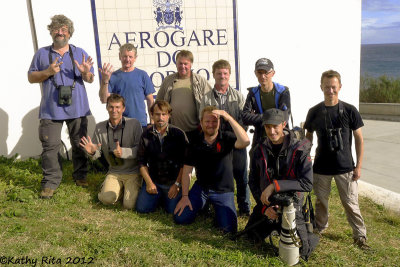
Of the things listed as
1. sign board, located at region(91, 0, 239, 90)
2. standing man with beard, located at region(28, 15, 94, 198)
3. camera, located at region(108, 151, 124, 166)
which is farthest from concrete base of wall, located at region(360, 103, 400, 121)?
standing man with beard, located at region(28, 15, 94, 198)

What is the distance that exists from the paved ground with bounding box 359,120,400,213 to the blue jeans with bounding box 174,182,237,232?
10.0 ft

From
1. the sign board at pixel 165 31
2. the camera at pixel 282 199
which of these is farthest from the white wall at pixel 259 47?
the camera at pixel 282 199

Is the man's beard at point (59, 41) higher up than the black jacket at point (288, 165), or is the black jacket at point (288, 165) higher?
the man's beard at point (59, 41)

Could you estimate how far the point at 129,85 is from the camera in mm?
4656

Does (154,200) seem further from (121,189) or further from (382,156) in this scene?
(382,156)

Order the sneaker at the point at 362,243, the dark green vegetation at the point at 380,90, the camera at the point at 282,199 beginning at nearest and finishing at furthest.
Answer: the camera at the point at 282,199 → the sneaker at the point at 362,243 → the dark green vegetation at the point at 380,90

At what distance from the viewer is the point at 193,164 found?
412 cm

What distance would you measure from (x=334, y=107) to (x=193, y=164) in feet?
5.37

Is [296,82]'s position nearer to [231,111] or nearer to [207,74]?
[207,74]

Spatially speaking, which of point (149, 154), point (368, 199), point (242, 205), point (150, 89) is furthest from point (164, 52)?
point (368, 199)

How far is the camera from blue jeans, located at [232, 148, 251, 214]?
14.0 ft

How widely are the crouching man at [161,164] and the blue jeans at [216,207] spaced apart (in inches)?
10.3

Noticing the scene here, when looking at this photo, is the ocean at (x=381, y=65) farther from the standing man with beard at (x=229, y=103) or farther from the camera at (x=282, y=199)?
the camera at (x=282, y=199)

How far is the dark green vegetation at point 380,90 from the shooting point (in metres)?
16.7
